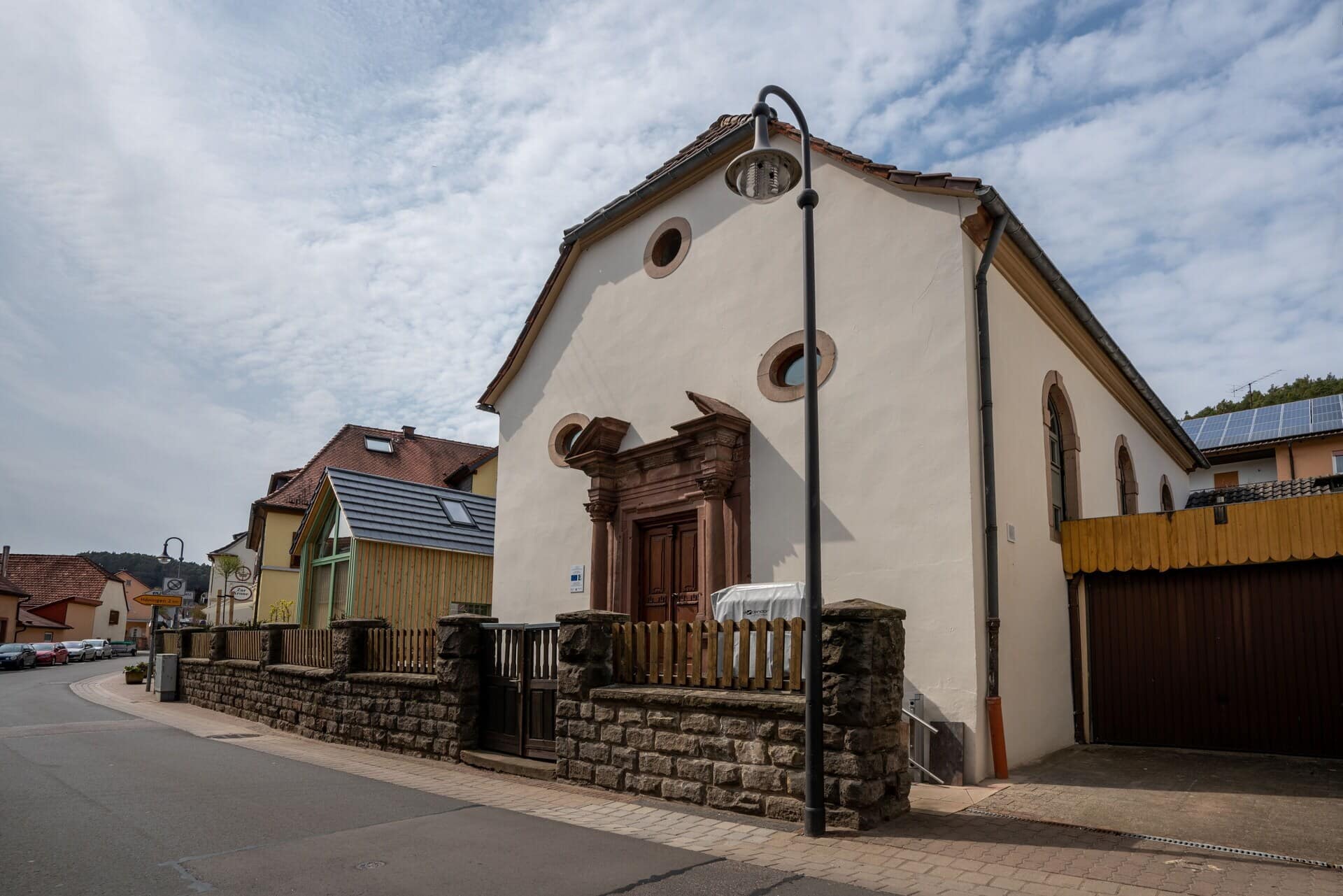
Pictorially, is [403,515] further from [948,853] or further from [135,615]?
[135,615]

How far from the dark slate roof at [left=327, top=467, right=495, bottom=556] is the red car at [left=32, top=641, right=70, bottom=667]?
3069 cm

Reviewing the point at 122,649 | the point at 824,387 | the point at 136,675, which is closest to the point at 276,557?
the point at 136,675

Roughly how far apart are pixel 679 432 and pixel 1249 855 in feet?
24.5

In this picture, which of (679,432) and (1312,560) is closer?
(1312,560)

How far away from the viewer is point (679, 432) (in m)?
11.9

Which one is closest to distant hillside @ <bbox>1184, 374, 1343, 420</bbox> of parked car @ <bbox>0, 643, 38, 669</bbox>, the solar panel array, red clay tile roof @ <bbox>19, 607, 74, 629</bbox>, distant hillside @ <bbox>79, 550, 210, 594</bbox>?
the solar panel array

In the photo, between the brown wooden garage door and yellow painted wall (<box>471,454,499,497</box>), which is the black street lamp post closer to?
the brown wooden garage door

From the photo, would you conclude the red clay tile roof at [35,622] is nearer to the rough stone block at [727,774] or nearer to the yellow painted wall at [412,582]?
the yellow painted wall at [412,582]

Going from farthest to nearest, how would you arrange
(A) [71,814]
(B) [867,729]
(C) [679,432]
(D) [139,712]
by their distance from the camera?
(D) [139,712]
(C) [679,432]
(A) [71,814]
(B) [867,729]

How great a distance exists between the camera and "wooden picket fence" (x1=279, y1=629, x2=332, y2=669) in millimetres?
13438

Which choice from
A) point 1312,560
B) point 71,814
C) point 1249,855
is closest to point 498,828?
point 71,814

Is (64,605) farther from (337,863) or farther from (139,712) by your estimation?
(337,863)

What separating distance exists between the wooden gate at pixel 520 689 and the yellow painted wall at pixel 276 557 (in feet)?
94.0

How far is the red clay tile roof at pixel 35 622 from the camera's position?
5965 centimetres
